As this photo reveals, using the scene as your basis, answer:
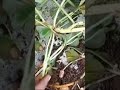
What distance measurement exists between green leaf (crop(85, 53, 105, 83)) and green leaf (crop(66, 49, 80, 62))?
68 mm

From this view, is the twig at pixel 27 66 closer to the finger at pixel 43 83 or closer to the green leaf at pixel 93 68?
the finger at pixel 43 83

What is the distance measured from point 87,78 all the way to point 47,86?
0.21 meters

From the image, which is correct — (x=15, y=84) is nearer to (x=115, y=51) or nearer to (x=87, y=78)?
(x=87, y=78)

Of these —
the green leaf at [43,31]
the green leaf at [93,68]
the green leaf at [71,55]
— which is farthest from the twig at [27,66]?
the green leaf at [93,68]

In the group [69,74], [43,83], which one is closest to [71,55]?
[69,74]

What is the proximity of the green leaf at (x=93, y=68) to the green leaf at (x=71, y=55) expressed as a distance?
7cm

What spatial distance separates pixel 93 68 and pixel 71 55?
14 cm

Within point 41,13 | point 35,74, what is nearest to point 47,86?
point 35,74

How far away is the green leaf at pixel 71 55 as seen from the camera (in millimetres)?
2207

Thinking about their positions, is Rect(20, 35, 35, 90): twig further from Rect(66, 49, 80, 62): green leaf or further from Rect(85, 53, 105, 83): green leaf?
Rect(85, 53, 105, 83): green leaf

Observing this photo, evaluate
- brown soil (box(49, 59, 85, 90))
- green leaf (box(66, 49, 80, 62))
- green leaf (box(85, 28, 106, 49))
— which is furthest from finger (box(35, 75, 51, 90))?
green leaf (box(85, 28, 106, 49))

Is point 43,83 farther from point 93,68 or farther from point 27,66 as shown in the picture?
point 93,68

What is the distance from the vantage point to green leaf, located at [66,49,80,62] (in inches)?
86.9

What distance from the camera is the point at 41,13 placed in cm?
220
